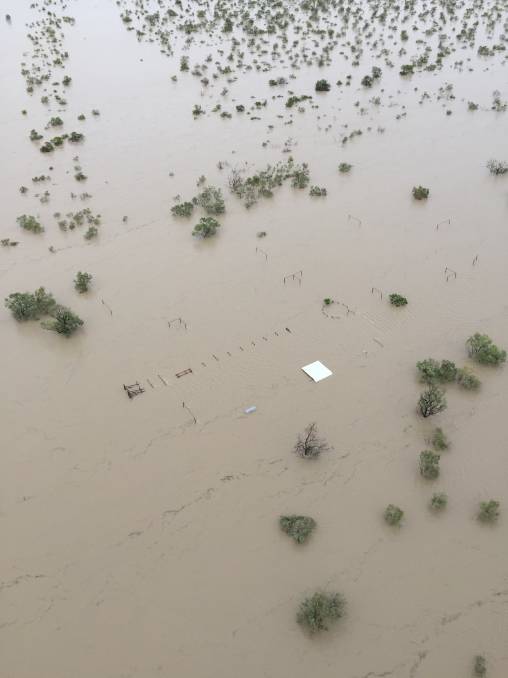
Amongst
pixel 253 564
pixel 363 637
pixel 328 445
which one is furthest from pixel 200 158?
pixel 363 637

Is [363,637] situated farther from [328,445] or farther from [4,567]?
[4,567]

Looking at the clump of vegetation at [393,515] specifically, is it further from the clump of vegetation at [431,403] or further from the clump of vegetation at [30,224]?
the clump of vegetation at [30,224]

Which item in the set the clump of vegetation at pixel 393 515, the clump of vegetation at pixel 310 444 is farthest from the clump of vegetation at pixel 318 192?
the clump of vegetation at pixel 393 515

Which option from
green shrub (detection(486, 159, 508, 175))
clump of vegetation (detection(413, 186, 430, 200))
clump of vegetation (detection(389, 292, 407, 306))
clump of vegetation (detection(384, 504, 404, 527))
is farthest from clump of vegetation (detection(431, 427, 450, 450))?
green shrub (detection(486, 159, 508, 175))

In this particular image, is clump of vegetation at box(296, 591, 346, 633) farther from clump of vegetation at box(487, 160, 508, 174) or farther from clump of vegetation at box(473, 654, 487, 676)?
clump of vegetation at box(487, 160, 508, 174)

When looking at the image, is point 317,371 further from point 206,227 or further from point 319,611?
point 206,227
